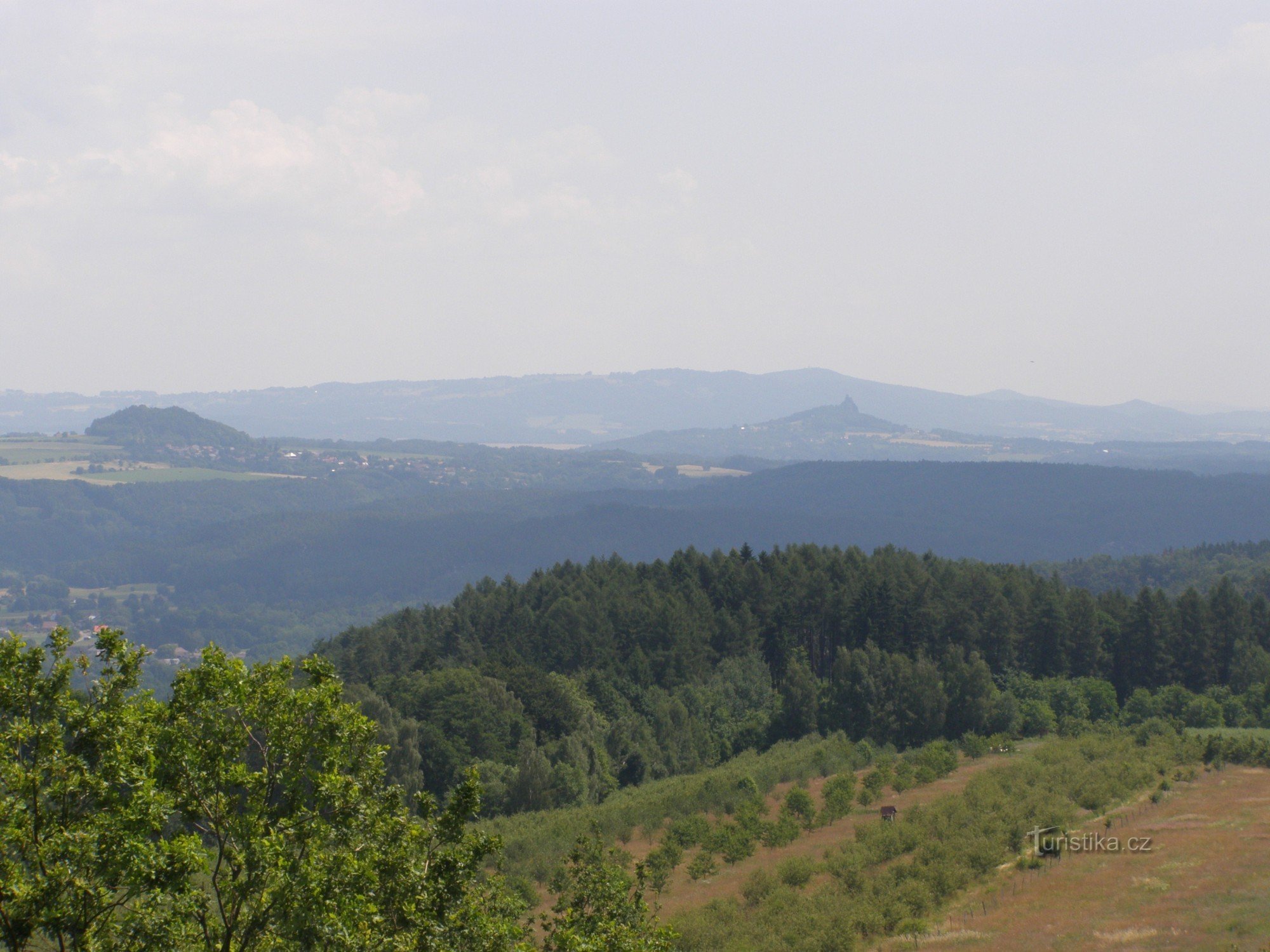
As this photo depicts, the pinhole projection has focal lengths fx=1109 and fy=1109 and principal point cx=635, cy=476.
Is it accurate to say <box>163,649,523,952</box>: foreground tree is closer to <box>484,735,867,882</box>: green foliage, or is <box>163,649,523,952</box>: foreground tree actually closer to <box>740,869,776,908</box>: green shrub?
<box>484,735,867,882</box>: green foliage

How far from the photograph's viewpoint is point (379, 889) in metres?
17.8

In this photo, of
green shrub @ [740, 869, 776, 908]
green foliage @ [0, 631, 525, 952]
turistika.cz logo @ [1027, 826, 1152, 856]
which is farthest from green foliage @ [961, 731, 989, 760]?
green foliage @ [0, 631, 525, 952]

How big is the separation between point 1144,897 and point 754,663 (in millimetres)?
63977

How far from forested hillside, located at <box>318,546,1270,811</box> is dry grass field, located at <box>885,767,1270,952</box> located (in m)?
35.8

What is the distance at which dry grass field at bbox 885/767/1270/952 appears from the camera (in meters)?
37.6

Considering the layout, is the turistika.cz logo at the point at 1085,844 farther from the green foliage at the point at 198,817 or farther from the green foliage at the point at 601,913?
the green foliage at the point at 198,817

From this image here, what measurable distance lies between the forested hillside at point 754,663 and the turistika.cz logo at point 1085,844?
34278 millimetres

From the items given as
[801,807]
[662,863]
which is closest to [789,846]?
[801,807]

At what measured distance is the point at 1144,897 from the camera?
4184cm

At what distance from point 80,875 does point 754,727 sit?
8308cm

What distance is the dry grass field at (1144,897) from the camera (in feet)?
123

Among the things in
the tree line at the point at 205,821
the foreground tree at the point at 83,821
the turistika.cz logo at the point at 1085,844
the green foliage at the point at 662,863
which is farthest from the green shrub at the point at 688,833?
the foreground tree at the point at 83,821

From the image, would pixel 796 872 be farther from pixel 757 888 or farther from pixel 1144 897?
pixel 1144 897

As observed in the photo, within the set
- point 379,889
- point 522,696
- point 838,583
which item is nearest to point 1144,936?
point 379,889
